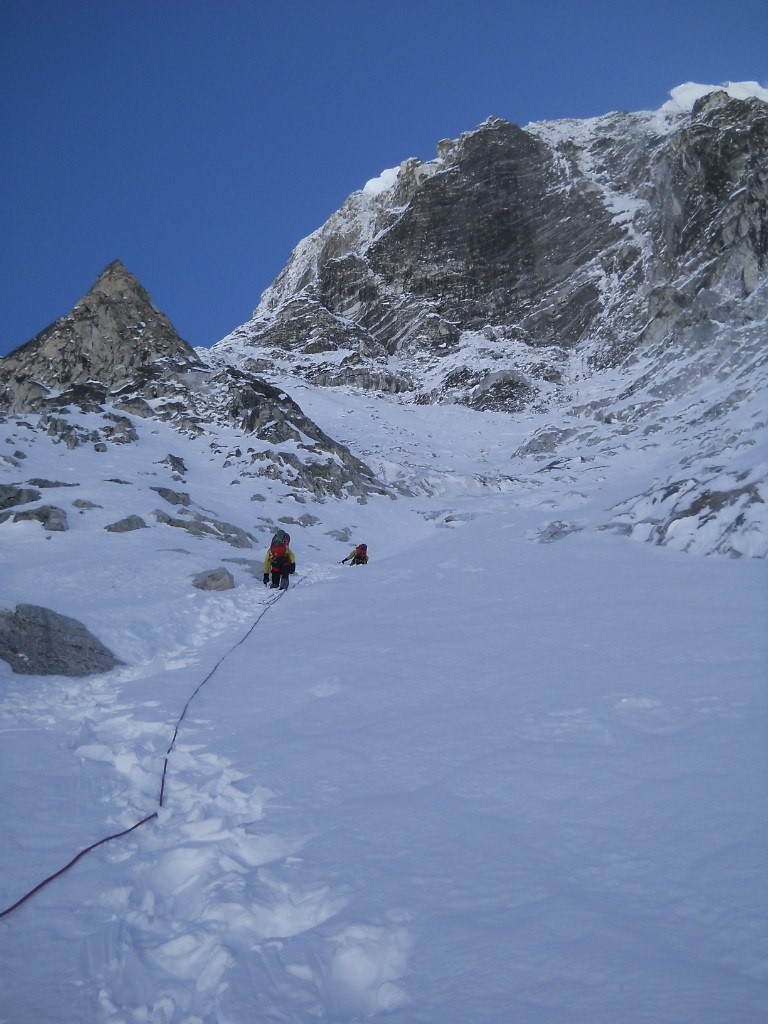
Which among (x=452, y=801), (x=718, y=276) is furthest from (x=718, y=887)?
(x=718, y=276)

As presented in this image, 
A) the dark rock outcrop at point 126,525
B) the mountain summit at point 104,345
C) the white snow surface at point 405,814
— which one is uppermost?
the mountain summit at point 104,345

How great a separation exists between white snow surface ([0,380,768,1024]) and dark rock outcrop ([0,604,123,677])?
0.83 feet

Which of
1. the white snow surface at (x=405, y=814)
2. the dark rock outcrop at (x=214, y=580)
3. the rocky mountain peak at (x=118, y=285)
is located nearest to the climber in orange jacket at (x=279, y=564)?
the dark rock outcrop at (x=214, y=580)

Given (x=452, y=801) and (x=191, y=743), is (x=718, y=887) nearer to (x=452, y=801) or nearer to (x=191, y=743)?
(x=452, y=801)

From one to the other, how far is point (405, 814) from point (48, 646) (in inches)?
230

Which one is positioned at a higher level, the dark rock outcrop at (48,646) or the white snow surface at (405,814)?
the dark rock outcrop at (48,646)

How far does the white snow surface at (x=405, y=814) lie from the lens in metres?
2.76

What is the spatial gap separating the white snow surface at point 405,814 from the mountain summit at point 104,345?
2749 cm

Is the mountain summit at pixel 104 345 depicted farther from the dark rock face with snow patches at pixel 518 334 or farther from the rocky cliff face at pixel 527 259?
the rocky cliff face at pixel 527 259

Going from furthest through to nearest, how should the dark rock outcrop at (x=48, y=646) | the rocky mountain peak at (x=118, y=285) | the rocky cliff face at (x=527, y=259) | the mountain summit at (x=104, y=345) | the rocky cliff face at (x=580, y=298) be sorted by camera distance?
the rocky cliff face at (x=527, y=259)
the rocky mountain peak at (x=118, y=285)
the mountain summit at (x=104, y=345)
the rocky cliff face at (x=580, y=298)
the dark rock outcrop at (x=48, y=646)

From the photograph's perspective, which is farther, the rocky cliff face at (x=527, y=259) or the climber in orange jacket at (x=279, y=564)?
the rocky cliff face at (x=527, y=259)

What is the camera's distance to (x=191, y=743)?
17.7 ft

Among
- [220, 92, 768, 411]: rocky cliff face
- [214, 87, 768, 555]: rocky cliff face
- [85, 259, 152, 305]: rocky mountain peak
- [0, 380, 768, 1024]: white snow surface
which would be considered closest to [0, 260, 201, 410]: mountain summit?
[85, 259, 152, 305]: rocky mountain peak

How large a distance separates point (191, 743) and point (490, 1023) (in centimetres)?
363
